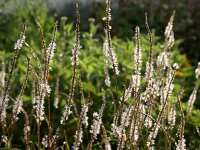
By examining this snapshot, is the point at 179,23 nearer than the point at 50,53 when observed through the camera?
No

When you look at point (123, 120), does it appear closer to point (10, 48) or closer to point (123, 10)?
point (10, 48)

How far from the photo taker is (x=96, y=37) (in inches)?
221

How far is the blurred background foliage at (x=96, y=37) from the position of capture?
10.9 ft

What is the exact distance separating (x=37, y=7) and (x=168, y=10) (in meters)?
2.22

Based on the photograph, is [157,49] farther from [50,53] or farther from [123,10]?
[123,10]

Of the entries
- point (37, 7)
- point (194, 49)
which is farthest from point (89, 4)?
point (37, 7)

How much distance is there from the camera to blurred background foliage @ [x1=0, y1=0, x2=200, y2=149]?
3.33 metres

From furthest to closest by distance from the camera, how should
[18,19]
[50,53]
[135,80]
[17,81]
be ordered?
[18,19] < [17,81] < [135,80] < [50,53]

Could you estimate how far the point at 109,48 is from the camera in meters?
1.96

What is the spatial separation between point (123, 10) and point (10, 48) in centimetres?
275

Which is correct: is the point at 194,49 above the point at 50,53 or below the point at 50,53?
above

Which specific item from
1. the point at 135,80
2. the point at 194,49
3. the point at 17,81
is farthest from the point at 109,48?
the point at 194,49

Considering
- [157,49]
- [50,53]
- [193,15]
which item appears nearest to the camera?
[50,53]

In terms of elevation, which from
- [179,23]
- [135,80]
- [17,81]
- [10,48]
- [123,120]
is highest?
[179,23]
